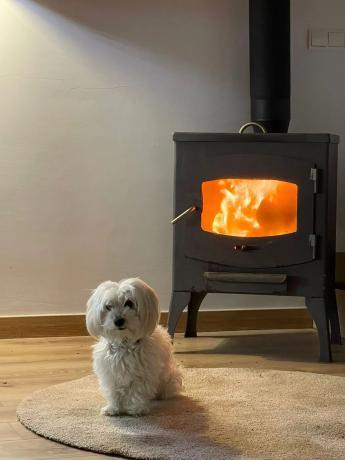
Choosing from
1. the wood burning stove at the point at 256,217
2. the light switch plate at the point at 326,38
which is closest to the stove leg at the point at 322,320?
the wood burning stove at the point at 256,217

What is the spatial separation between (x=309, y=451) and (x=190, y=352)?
4.48 feet

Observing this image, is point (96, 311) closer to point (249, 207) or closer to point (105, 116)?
point (249, 207)

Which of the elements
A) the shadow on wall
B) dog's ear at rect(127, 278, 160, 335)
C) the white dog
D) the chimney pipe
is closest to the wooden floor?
the white dog

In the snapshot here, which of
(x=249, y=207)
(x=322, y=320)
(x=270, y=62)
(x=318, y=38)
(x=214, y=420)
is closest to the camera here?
(x=214, y=420)

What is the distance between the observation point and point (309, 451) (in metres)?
2.28

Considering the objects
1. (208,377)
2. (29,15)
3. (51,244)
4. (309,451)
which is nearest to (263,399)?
(208,377)

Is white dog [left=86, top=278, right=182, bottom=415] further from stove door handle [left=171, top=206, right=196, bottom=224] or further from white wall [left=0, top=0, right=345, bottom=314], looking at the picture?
white wall [left=0, top=0, right=345, bottom=314]

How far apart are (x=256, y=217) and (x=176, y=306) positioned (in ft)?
1.52

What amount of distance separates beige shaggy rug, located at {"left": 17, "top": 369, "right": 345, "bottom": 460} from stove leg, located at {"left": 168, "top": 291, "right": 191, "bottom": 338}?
0.55m

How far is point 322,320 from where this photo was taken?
3.50 metres

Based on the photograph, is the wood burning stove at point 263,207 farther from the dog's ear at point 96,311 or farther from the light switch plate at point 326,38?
the dog's ear at point 96,311

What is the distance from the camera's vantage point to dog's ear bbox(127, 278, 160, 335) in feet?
8.43

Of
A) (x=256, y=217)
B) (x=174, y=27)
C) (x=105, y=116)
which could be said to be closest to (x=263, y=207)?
(x=256, y=217)

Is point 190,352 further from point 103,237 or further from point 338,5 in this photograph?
point 338,5
